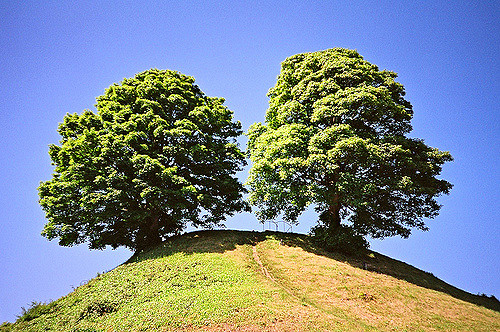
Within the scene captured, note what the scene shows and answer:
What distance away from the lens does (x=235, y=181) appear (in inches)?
977

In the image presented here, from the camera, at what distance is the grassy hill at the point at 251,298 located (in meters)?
12.4

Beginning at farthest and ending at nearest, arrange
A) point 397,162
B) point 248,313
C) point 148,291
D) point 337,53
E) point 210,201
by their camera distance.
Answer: point 337,53, point 210,201, point 397,162, point 148,291, point 248,313

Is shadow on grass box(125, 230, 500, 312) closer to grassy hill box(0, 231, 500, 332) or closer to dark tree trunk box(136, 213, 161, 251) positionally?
grassy hill box(0, 231, 500, 332)

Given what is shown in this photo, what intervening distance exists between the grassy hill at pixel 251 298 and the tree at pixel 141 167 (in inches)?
148

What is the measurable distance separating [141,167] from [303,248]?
13967mm

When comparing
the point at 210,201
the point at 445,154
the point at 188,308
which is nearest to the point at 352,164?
the point at 445,154

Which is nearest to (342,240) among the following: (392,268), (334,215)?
(334,215)

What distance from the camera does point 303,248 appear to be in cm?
2133

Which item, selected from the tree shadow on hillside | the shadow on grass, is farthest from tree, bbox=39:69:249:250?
the tree shadow on hillside

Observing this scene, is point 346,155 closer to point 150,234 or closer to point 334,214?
point 334,214

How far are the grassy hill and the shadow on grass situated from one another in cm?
15

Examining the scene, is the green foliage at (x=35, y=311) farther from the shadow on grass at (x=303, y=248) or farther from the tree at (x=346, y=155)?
the tree at (x=346, y=155)

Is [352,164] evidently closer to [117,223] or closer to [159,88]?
[159,88]

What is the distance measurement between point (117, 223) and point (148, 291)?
10.0 meters
